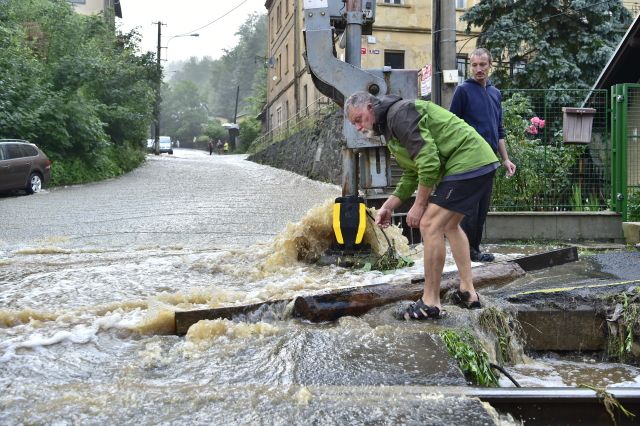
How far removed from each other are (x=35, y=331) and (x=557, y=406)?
3374 millimetres

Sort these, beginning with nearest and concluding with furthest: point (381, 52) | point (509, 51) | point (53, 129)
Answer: point (509, 51)
point (53, 129)
point (381, 52)

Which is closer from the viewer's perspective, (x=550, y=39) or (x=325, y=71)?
(x=325, y=71)

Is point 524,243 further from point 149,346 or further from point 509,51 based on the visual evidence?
point 509,51

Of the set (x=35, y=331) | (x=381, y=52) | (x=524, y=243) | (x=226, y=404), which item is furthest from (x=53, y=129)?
(x=226, y=404)

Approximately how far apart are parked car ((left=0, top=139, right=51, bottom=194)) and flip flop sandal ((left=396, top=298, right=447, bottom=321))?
17.0m

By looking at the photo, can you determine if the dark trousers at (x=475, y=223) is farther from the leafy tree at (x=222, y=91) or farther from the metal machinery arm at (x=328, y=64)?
the leafy tree at (x=222, y=91)

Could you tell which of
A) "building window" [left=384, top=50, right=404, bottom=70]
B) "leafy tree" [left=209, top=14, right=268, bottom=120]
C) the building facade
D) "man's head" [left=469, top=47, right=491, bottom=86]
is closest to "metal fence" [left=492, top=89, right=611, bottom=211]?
"man's head" [left=469, top=47, right=491, bottom=86]

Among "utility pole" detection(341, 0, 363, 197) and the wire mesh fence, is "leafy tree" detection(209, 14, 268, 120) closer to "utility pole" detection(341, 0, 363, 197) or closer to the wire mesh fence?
the wire mesh fence

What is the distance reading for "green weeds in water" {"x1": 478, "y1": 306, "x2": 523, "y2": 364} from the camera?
418 centimetres

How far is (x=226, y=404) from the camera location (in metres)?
2.97

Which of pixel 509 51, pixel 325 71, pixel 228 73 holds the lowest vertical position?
pixel 325 71

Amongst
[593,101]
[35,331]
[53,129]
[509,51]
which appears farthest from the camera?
[53,129]

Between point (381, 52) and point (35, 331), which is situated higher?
point (381, 52)

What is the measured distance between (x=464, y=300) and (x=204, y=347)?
1849 millimetres
